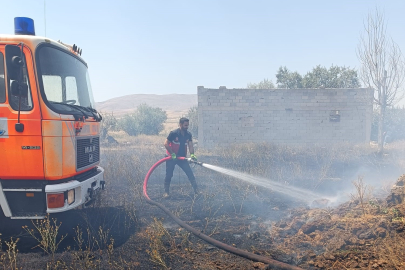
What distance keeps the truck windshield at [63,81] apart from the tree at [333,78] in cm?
2364

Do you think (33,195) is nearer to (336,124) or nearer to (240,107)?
(240,107)

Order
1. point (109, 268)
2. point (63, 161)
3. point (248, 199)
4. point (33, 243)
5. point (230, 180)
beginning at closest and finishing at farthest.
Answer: point (109, 268)
point (63, 161)
point (33, 243)
point (248, 199)
point (230, 180)

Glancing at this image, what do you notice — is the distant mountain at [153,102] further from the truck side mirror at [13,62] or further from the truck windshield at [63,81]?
the truck side mirror at [13,62]

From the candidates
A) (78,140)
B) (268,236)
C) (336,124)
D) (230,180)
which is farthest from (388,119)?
(78,140)

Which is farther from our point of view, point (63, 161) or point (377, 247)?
point (63, 161)

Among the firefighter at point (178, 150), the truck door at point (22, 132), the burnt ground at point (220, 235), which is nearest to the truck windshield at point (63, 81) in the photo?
the truck door at point (22, 132)

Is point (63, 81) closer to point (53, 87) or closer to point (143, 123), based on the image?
point (53, 87)

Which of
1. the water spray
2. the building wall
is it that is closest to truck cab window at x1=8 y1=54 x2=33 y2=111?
the water spray

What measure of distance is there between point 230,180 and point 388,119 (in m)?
20.5

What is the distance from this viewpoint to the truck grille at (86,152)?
460 centimetres

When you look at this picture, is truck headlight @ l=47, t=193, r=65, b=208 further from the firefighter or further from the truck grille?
the firefighter

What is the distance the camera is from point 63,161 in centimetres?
421

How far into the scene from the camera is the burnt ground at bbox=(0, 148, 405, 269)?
12.5 ft

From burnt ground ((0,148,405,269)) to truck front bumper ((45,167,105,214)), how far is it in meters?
0.35
